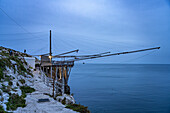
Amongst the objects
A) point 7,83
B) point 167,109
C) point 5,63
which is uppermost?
point 5,63

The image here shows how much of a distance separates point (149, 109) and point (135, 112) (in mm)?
3369

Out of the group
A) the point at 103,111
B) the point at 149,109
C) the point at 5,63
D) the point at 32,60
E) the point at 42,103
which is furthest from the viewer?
the point at 32,60

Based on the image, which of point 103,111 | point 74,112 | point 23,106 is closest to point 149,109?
point 103,111

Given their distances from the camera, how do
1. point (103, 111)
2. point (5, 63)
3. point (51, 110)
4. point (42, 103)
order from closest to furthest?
point (51, 110), point (42, 103), point (5, 63), point (103, 111)

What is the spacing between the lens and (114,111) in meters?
24.0

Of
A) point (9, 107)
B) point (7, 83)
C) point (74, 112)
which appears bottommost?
point (74, 112)

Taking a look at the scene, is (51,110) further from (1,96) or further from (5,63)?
(5,63)

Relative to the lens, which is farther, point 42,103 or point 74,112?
point 42,103

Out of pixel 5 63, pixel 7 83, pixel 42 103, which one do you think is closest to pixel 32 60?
pixel 5 63

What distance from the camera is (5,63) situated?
1648 cm

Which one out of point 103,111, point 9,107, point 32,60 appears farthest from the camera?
point 32,60

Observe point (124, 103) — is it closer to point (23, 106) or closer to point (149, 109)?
point (149, 109)

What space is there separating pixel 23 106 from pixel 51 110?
2.10m

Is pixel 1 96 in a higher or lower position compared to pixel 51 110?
higher
